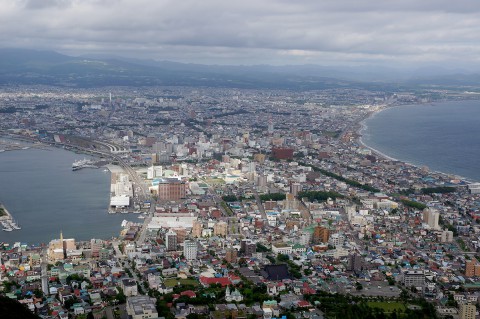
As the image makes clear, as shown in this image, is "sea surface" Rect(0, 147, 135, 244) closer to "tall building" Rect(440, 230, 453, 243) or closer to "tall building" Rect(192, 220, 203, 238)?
"tall building" Rect(192, 220, 203, 238)

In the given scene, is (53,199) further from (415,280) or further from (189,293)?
(415,280)

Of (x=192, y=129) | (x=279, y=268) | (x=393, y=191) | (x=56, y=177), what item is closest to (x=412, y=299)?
(x=279, y=268)

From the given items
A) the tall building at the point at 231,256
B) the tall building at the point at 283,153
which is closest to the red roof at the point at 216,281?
the tall building at the point at 231,256

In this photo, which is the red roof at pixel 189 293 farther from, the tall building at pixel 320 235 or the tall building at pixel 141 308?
the tall building at pixel 320 235

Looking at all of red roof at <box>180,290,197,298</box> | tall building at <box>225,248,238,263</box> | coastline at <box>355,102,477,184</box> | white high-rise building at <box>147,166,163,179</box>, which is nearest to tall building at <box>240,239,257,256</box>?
tall building at <box>225,248,238,263</box>

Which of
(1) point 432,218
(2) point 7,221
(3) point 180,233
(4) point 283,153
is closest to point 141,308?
(3) point 180,233

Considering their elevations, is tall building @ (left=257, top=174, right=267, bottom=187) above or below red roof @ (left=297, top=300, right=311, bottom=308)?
above
